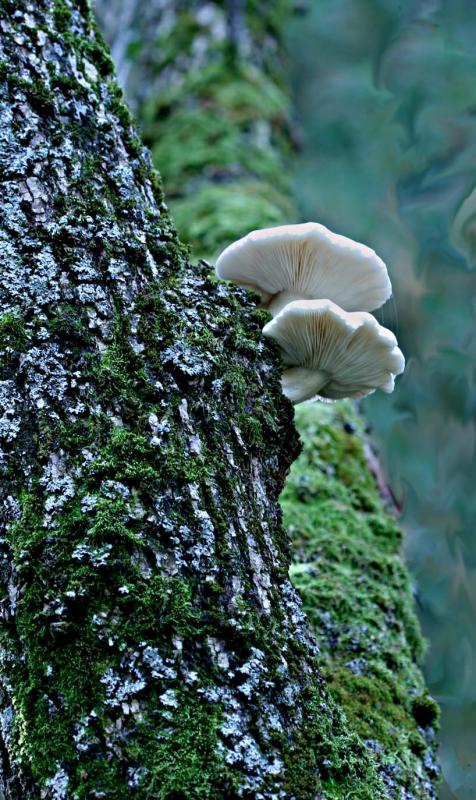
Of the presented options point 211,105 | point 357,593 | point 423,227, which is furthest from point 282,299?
point 423,227

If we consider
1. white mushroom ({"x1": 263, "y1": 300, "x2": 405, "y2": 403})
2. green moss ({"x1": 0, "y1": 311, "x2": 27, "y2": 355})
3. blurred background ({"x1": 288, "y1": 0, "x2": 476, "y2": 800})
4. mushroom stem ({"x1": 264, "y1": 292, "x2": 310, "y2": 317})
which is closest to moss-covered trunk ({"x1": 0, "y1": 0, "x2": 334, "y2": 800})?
green moss ({"x1": 0, "y1": 311, "x2": 27, "y2": 355})

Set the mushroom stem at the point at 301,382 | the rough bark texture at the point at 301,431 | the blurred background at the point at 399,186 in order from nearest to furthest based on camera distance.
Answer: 1. the mushroom stem at the point at 301,382
2. the rough bark texture at the point at 301,431
3. the blurred background at the point at 399,186

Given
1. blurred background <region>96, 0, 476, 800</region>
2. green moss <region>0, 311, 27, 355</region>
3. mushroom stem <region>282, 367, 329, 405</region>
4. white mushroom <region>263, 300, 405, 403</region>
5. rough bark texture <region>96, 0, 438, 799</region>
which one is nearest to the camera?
green moss <region>0, 311, 27, 355</region>

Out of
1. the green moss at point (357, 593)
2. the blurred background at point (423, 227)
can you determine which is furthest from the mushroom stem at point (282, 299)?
the blurred background at point (423, 227)

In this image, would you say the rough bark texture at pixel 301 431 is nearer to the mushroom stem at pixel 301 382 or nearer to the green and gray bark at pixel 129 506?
the green and gray bark at pixel 129 506

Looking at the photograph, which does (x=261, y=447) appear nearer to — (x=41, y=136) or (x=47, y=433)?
(x=47, y=433)

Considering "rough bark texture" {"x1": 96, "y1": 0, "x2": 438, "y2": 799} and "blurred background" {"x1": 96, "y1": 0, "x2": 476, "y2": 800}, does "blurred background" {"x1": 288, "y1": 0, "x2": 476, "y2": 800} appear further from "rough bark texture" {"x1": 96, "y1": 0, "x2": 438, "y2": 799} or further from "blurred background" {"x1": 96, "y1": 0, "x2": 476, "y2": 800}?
"rough bark texture" {"x1": 96, "y1": 0, "x2": 438, "y2": 799}

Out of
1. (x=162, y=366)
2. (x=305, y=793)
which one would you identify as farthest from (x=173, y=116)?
(x=305, y=793)
